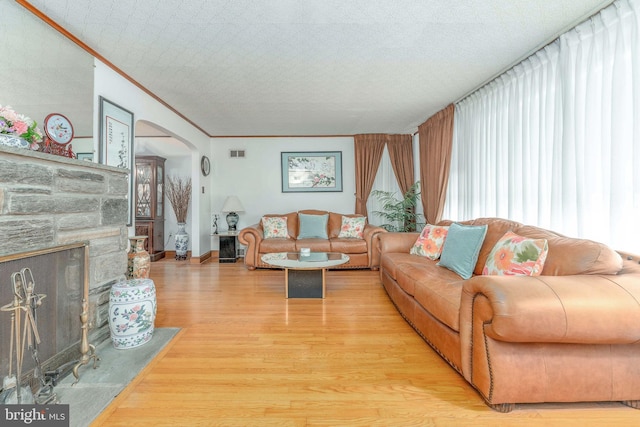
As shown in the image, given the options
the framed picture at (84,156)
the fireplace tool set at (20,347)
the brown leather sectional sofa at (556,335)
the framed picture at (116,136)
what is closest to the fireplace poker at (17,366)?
the fireplace tool set at (20,347)

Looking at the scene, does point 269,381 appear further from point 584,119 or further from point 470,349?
point 584,119

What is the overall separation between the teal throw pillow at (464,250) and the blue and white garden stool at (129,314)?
8.10ft

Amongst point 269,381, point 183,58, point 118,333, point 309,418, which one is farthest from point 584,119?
point 118,333

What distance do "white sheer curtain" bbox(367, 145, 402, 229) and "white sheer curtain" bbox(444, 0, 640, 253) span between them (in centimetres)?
230

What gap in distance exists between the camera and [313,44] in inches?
88.7

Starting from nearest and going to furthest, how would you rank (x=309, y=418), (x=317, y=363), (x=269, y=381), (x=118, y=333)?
(x=309, y=418) → (x=269, y=381) → (x=317, y=363) → (x=118, y=333)

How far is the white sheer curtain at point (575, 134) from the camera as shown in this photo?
5.74 ft

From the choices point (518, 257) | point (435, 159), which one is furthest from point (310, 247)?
point (518, 257)

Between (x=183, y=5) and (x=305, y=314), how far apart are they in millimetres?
2547

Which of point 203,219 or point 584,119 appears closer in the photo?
point 584,119

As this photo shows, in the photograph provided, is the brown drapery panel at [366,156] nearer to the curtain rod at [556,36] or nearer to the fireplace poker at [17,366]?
the curtain rod at [556,36]

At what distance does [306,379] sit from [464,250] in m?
1.70

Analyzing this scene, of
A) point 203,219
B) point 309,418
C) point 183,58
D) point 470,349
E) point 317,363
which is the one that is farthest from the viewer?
point 203,219

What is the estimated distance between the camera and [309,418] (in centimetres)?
130
